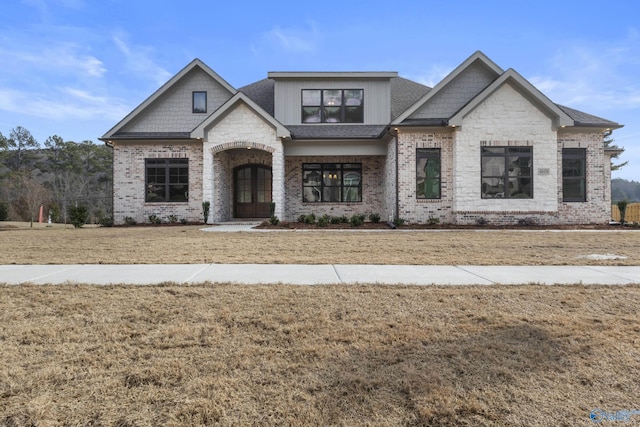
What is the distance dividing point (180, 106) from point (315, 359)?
1742cm

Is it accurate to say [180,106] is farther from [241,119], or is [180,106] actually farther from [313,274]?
[313,274]

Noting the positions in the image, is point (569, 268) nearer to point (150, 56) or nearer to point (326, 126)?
point (326, 126)

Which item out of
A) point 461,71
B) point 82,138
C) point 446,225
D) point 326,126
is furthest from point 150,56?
point 446,225

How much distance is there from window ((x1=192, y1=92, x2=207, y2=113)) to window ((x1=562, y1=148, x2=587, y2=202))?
659 inches

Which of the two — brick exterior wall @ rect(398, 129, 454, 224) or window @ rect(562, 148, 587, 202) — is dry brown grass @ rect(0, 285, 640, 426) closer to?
brick exterior wall @ rect(398, 129, 454, 224)

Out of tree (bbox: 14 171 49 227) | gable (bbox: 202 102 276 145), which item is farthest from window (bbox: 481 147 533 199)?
tree (bbox: 14 171 49 227)

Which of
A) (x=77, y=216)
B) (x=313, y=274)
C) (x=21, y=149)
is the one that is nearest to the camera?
(x=313, y=274)

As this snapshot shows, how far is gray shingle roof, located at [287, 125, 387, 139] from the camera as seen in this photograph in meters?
16.0

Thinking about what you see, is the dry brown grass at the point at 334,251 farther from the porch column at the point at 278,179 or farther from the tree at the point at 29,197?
the tree at the point at 29,197

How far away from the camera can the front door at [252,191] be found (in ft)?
61.7

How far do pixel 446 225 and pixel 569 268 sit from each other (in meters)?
8.27

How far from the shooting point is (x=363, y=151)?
16.6m

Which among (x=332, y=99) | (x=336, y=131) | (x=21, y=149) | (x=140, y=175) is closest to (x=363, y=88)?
(x=332, y=99)

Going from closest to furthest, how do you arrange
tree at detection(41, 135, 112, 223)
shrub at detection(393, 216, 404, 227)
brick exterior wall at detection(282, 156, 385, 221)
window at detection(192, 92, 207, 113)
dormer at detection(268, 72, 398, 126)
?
1. shrub at detection(393, 216, 404, 227)
2. dormer at detection(268, 72, 398, 126)
3. window at detection(192, 92, 207, 113)
4. brick exterior wall at detection(282, 156, 385, 221)
5. tree at detection(41, 135, 112, 223)
